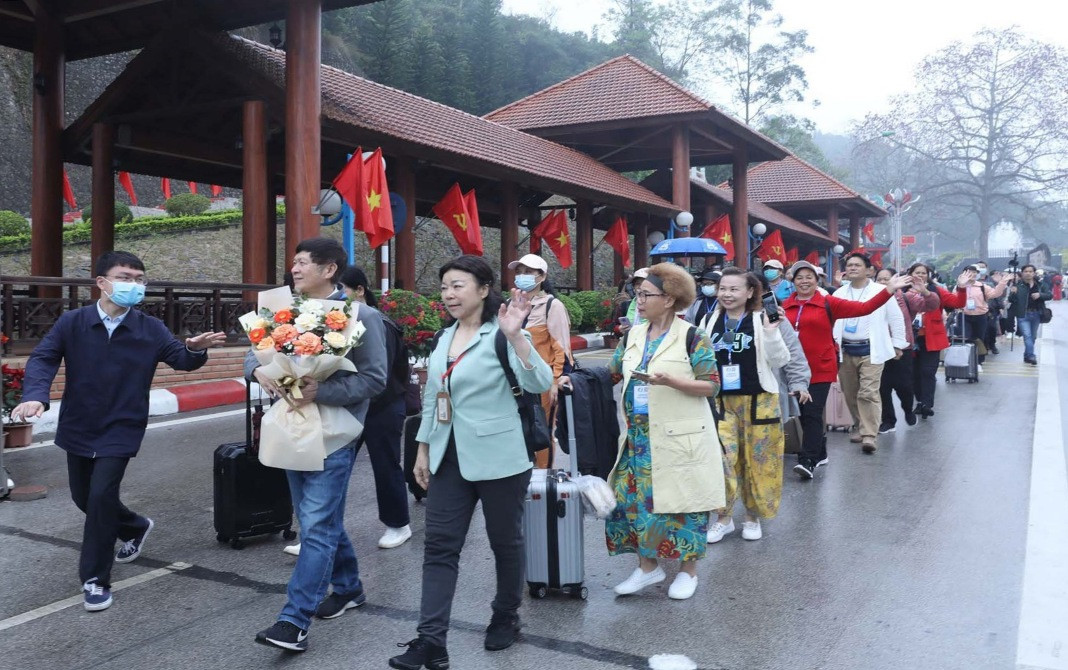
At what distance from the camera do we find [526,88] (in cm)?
5741

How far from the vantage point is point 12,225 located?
27516 millimetres

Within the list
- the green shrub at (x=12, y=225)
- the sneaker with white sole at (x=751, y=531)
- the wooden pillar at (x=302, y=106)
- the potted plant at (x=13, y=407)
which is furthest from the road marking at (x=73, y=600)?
the green shrub at (x=12, y=225)

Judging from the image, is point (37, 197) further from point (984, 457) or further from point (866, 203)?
point (866, 203)

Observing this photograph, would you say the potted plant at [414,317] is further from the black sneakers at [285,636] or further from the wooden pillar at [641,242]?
the wooden pillar at [641,242]

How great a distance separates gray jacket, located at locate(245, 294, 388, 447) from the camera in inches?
145

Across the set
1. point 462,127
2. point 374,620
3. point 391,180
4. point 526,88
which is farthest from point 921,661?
point 526,88

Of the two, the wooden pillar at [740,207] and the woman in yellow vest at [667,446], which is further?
the wooden pillar at [740,207]

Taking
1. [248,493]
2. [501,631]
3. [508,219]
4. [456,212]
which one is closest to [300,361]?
[501,631]

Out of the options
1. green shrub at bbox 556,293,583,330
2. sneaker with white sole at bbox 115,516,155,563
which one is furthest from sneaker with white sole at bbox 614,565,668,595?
green shrub at bbox 556,293,583,330

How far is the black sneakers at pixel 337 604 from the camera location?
159 inches

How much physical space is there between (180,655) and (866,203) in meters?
39.5

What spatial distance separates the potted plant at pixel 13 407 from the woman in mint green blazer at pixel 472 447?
16.9ft

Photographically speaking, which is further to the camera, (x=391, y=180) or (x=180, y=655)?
(x=391, y=180)

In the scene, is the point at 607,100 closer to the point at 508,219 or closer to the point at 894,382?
the point at 508,219
